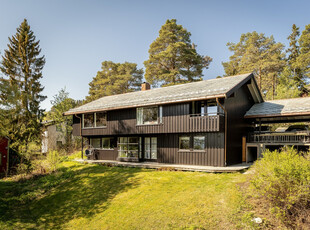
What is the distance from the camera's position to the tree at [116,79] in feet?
132

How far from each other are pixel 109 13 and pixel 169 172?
1195cm

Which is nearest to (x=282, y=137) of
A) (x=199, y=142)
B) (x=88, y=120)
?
(x=199, y=142)

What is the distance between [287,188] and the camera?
6.31m

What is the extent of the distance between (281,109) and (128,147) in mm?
11597

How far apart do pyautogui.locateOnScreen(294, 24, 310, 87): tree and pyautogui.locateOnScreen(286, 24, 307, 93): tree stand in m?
0.51

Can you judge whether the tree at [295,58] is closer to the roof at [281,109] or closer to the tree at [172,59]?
the tree at [172,59]

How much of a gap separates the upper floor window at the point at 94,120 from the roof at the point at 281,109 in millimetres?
11877

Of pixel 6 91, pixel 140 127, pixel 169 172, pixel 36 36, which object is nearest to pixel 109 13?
pixel 140 127

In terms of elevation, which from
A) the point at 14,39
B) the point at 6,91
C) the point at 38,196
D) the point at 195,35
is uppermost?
the point at 195,35

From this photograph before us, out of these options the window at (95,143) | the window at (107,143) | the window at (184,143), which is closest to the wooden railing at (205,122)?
the window at (184,143)

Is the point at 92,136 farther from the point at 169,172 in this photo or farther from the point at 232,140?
the point at 232,140

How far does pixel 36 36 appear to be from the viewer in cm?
3047

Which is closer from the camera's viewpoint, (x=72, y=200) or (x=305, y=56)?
(x=72, y=200)

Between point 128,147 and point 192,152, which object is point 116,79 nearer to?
point 128,147
